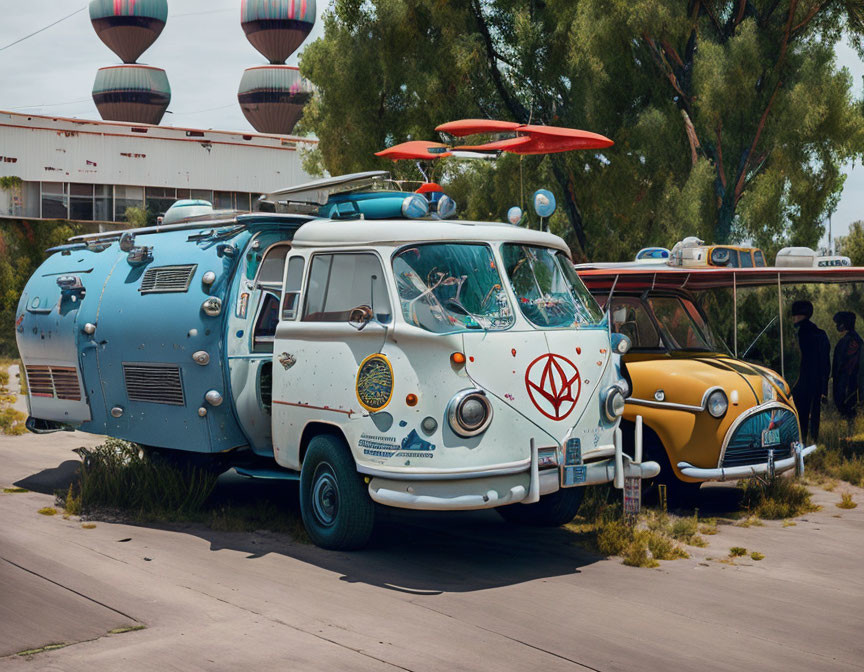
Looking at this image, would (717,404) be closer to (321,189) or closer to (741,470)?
(741,470)

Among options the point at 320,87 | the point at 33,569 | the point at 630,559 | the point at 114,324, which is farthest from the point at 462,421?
the point at 320,87

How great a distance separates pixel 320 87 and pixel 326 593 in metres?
18.0

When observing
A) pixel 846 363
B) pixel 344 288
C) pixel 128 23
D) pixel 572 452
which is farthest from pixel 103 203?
pixel 572 452

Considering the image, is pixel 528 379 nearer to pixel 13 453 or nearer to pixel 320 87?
pixel 13 453

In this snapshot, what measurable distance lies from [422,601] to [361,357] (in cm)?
188

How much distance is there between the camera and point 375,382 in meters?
7.89

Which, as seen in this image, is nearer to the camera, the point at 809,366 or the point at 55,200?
the point at 809,366

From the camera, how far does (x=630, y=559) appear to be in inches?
326

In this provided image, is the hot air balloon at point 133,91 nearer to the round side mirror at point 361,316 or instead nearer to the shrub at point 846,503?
the shrub at point 846,503

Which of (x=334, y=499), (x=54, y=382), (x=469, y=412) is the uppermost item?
(x=54, y=382)

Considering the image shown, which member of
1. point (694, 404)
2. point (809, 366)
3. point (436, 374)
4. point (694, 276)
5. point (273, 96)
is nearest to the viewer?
point (436, 374)

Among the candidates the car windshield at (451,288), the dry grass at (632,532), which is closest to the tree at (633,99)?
the dry grass at (632,532)

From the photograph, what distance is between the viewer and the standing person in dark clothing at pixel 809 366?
41.0 ft

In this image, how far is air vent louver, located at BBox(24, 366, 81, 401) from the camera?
440 inches
